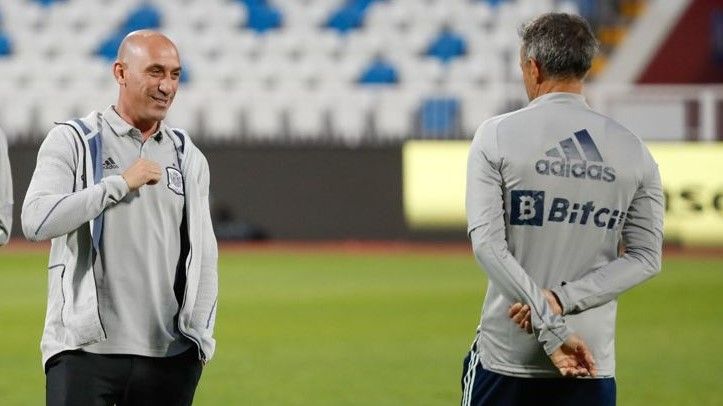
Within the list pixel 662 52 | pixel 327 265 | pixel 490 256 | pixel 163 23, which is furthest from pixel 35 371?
pixel 662 52

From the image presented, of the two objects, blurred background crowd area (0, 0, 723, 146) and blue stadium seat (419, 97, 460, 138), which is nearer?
blue stadium seat (419, 97, 460, 138)

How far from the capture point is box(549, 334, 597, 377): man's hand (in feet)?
11.6

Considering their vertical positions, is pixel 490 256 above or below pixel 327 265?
above

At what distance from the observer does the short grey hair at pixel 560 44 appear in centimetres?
353

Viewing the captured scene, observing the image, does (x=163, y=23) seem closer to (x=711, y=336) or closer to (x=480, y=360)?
(x=711, y=336)

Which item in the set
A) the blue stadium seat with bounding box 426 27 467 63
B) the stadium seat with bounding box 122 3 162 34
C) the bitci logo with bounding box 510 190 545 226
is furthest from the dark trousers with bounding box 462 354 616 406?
the stadium seat with bounding box 122 3 162 34

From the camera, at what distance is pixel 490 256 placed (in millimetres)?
3539

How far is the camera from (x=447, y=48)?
66.7 ft

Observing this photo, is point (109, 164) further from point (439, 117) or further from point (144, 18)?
point (144, 18)

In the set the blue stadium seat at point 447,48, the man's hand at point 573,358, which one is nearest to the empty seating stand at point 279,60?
the blue stadium seat at point 447,48

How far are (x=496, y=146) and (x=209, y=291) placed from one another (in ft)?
3.04

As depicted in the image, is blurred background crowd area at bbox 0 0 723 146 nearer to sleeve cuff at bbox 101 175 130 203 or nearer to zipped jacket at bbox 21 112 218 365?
zipped jacket at bbox 21 112 218 365

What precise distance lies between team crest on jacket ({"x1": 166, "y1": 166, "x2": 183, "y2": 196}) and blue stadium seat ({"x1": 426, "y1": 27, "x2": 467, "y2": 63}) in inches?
652

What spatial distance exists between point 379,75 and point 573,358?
53.8ft
